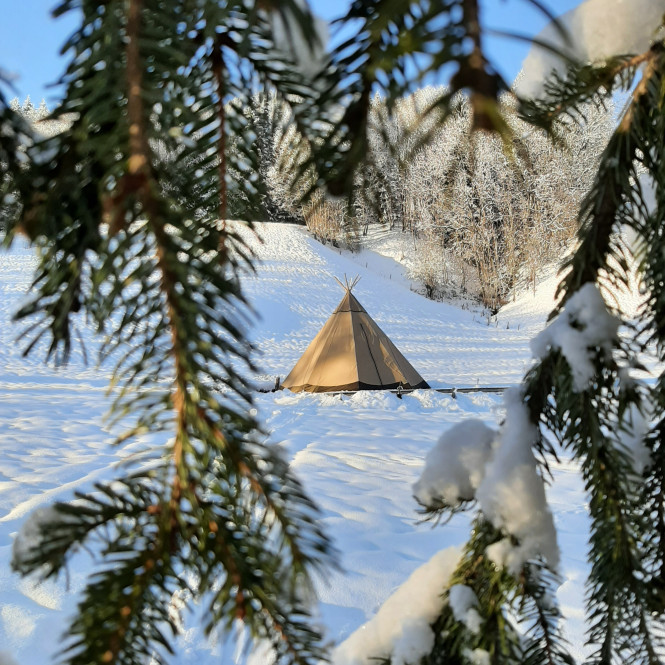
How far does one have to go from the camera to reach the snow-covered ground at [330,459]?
192cm

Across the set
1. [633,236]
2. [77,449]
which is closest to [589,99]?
[633,236]

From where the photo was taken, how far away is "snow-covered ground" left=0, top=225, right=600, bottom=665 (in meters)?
1.92

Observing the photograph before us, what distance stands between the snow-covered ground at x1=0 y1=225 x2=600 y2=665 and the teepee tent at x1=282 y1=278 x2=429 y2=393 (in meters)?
0.58

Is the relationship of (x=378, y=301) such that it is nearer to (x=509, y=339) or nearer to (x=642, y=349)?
(x=509, y=339)

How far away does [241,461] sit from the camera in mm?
262

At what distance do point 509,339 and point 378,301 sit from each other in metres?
3.64

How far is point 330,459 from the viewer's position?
367 cm

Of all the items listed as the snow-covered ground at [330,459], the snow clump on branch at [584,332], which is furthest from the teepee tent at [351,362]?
the snow clump on branch at [584,332]

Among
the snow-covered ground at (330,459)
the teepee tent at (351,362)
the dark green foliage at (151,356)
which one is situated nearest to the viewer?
the dark green foliage at (151,356)

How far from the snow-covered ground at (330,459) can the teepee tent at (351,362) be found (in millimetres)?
580

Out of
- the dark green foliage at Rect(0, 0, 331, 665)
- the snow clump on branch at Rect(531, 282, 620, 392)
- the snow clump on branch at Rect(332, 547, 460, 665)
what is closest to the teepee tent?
the snow clump on branch at Rect(332, 547, 460, 665)

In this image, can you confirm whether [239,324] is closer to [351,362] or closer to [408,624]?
[408,624]

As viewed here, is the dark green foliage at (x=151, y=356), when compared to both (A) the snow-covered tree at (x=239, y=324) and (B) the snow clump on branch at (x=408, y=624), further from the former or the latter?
(B) the snow clump on branch at (x=408, y=624)

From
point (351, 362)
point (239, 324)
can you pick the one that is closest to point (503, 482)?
point (239, 324)
